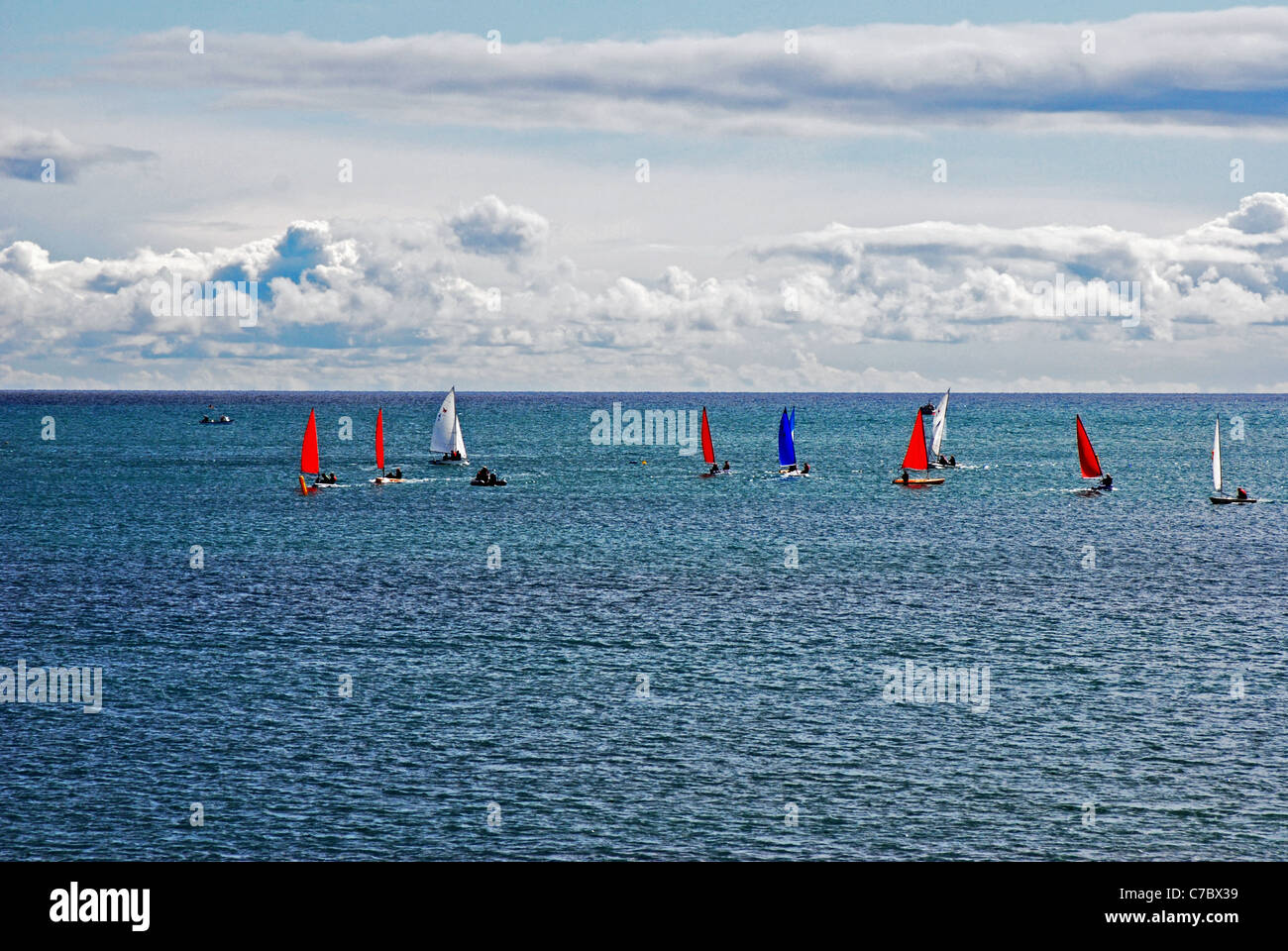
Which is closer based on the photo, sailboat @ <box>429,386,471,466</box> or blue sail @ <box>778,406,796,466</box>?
blue sail @ <box>778,406,796,466</box>

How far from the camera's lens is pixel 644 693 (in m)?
56.5

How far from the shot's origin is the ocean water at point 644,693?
40844mm

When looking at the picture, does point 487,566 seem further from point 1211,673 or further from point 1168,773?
point 1168,773

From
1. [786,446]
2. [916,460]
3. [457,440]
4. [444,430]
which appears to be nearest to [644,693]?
[786,446]

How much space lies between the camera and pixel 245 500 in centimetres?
14150

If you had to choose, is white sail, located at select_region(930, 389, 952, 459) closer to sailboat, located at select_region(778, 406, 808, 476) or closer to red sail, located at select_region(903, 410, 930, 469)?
red sail, located at select_region(903, 410, 930, 469)

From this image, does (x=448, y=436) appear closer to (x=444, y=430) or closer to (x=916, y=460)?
(x=444, y=430)

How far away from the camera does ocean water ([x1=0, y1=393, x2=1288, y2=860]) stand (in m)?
40.8

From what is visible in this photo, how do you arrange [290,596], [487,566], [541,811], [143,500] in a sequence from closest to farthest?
1. [541,811]
2. [290,596]
3. [487,566]
4. [143,500]

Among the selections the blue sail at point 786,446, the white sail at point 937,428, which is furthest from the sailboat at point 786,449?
the white sail at point 937,428

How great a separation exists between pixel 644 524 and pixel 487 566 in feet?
91.4

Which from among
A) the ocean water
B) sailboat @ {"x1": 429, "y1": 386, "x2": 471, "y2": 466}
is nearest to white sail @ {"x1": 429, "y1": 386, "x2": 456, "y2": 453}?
sailboat @ {"x1": 429, "y1": 386, "x2": 471, "y2": 466}
